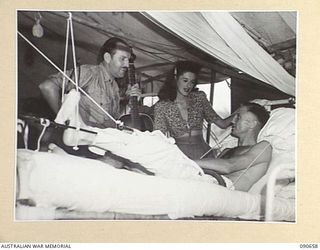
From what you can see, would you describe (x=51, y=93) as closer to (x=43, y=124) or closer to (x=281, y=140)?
(x=43, y=124)

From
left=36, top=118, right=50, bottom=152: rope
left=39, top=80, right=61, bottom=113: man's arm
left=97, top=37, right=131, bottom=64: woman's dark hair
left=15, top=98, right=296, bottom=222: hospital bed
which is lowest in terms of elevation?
left=15, top=98, right=296, bottom=222: hospital bed

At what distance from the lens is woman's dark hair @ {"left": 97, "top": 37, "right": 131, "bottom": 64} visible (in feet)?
3.93

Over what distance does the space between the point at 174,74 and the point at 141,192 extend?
9.8 inches

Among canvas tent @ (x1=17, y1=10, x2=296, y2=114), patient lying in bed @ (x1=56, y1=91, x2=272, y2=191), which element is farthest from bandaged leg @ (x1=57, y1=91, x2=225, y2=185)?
canvas tent @ (x1=17, y1=10, x2=296, y2=114)

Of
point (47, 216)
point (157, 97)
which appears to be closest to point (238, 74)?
point (157, 97)

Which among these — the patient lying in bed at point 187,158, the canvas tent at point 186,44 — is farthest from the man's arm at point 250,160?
the canvas tent at point 186,44

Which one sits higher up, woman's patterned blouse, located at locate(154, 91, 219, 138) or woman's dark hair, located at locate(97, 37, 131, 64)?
woman's dark hair, located at locate(97, 37, 131, 64)

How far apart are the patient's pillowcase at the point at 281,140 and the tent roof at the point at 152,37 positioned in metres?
0.09

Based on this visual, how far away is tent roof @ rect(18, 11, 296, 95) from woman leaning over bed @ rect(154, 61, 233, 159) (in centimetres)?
2

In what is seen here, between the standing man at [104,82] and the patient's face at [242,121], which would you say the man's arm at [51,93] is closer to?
the standing man at [104,82]

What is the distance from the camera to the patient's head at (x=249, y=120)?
1223 mm

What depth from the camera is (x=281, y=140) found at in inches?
48.0

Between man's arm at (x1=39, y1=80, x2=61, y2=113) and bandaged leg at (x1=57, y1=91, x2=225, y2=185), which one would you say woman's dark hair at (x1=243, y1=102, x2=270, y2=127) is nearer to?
bandaged leg at (x1=57, y1=91, x2=225, y2=185)

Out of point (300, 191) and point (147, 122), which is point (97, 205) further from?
point (300, 191)
